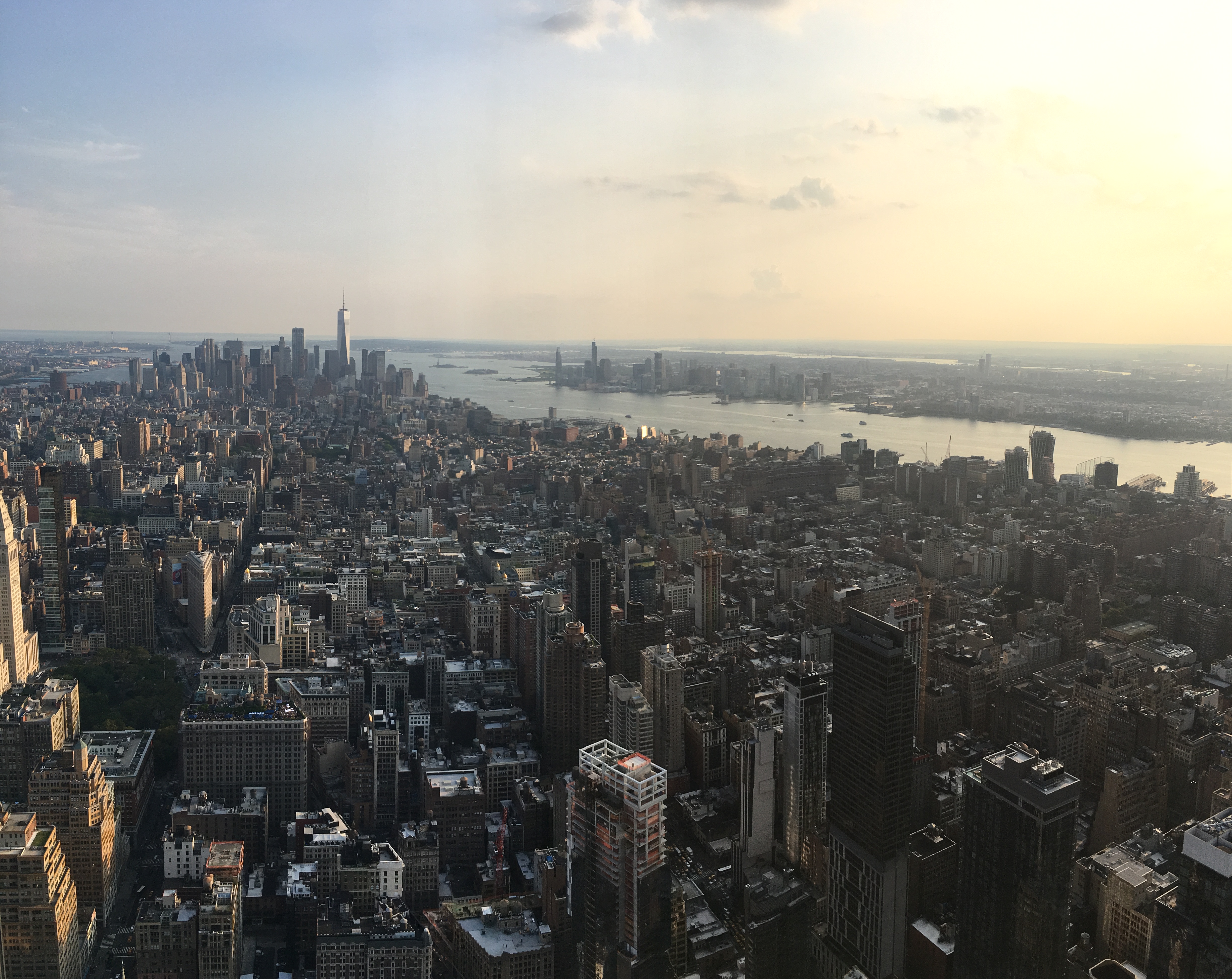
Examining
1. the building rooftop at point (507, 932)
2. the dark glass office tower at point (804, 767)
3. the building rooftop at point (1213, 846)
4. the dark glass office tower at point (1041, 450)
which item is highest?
the dark glass office tower at point (1041, 450)

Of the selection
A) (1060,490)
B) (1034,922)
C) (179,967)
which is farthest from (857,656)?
(1060,490)

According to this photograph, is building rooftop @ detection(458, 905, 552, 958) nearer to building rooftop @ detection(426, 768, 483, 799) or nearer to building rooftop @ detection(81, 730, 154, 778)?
building rooftop @ detection(426, 768, 483, 799)

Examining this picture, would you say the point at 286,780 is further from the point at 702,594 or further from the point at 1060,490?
the point at 1060,490

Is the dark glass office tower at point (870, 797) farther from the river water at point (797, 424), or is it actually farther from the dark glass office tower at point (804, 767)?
the river water at point (797, 424)

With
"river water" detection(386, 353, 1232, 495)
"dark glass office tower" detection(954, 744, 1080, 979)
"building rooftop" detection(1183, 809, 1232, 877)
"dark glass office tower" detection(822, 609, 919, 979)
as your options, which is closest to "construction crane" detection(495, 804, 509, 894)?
"dark glass office tower" detection(822, 609, 919, 979)

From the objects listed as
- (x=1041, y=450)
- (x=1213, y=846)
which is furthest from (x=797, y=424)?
(x=1213, y=846)

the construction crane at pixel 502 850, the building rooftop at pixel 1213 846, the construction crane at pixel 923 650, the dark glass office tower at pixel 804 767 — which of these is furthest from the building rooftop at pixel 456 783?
the building rooftop at pixel 1213 846
